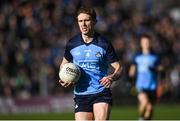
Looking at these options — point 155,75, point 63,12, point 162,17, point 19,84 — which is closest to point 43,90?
point 19,84

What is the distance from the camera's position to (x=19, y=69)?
23406 millimetres

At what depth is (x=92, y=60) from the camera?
10.1 metres

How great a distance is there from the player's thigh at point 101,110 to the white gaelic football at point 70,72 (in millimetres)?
A: 524

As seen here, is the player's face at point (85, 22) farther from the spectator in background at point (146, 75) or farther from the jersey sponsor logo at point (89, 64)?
the spectator in background at point (146, 75)

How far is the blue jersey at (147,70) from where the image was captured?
57.1 ft

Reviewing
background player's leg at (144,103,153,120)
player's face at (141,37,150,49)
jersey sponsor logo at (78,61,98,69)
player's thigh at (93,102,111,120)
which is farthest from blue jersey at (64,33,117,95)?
background player's leg at (144,103,153,120)

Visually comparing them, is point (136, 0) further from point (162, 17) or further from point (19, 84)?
point (19, 84)

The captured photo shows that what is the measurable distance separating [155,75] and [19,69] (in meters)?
7.28

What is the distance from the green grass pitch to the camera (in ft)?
68.8

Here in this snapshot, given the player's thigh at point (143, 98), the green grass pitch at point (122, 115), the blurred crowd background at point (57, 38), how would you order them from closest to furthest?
the player's thigh at point (143, 98)
the green grass pitch at point (122, 115)
the blurred crowd background at point (57, 38)

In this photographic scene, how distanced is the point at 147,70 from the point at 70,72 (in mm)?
7854

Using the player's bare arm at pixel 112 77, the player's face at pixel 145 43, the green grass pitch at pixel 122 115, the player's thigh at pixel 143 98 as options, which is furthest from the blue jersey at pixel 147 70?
the player's bare arm at pixel 112 77

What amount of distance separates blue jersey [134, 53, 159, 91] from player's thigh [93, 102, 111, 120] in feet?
24.5

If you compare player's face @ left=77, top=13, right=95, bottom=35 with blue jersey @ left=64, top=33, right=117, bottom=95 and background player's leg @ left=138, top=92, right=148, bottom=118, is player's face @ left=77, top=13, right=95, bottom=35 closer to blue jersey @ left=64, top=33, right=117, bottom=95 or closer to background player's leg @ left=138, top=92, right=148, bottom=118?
blue jersey @ left=64, top=33, right=117, bottom=95
